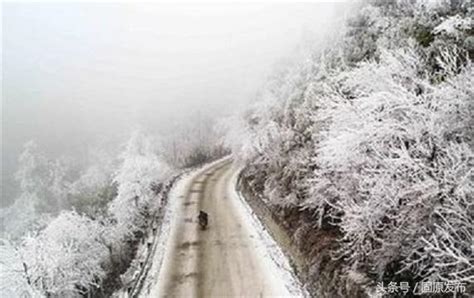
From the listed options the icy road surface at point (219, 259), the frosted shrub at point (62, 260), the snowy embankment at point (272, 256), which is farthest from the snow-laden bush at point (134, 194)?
the snowy embankment at point (272, 256)

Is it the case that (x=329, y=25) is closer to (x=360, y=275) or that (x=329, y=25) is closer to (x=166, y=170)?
(x=166, y=170)

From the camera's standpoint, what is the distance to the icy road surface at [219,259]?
23.7 m

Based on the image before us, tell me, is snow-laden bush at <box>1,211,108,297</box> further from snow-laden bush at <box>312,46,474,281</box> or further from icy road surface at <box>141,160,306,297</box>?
snow-laden bush at <box>312,46,474,281</box>

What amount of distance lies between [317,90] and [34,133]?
137 metres

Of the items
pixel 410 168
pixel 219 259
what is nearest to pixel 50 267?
pixel 219 259

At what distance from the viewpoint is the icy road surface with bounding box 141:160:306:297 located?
77.6 feet

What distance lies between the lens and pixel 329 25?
47.3 m

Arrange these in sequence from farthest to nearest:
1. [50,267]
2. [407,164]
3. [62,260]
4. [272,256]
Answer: [62,260] → [50,267] → [272,256] → [407,164]

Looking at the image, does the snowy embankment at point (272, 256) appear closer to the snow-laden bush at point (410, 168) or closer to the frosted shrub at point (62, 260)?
the snow-laden bush at point (410, 168)

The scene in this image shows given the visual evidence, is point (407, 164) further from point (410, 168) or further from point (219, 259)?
point (219, 259)

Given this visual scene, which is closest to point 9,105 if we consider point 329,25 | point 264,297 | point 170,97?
point 170,97

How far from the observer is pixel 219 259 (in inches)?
1071

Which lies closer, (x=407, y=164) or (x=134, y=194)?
(x=407, y=164)

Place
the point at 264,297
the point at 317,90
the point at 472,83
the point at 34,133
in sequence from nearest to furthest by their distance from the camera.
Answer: the point at 472,83 → the point at 264,297 → the point at 317,90 → the point at 34,133
